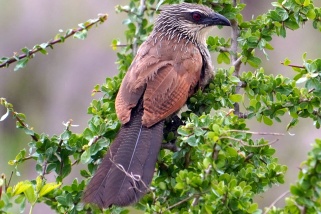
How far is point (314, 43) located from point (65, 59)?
9.97 feet

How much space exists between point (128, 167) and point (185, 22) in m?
1.49

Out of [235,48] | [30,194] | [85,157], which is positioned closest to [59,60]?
[235,48]

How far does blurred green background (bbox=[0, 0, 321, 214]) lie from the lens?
24.7 feet

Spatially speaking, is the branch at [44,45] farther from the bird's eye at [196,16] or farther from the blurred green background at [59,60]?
the blurred green background at [59,60]

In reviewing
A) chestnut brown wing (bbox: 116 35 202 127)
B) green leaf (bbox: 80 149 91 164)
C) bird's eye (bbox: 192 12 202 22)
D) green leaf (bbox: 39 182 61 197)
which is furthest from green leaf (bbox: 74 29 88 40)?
green leaf (bbox: 39 182 61 197)

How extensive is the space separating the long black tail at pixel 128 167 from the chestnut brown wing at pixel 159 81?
5cm

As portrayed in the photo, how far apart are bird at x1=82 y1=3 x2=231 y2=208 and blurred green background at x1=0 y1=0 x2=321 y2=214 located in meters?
3.44

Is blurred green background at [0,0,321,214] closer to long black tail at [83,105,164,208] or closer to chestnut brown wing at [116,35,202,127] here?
chestnut brown wing at [116,35,202,127]

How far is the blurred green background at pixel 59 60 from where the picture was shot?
752cm

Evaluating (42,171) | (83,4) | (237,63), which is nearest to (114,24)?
(83,4)

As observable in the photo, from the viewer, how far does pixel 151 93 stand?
3088 mm

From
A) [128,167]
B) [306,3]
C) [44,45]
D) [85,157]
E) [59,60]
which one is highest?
[306,3]

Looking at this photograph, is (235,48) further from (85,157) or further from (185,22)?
(85,157)

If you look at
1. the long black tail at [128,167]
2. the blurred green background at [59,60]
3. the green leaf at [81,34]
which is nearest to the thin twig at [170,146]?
the long black tail at [128,167]
